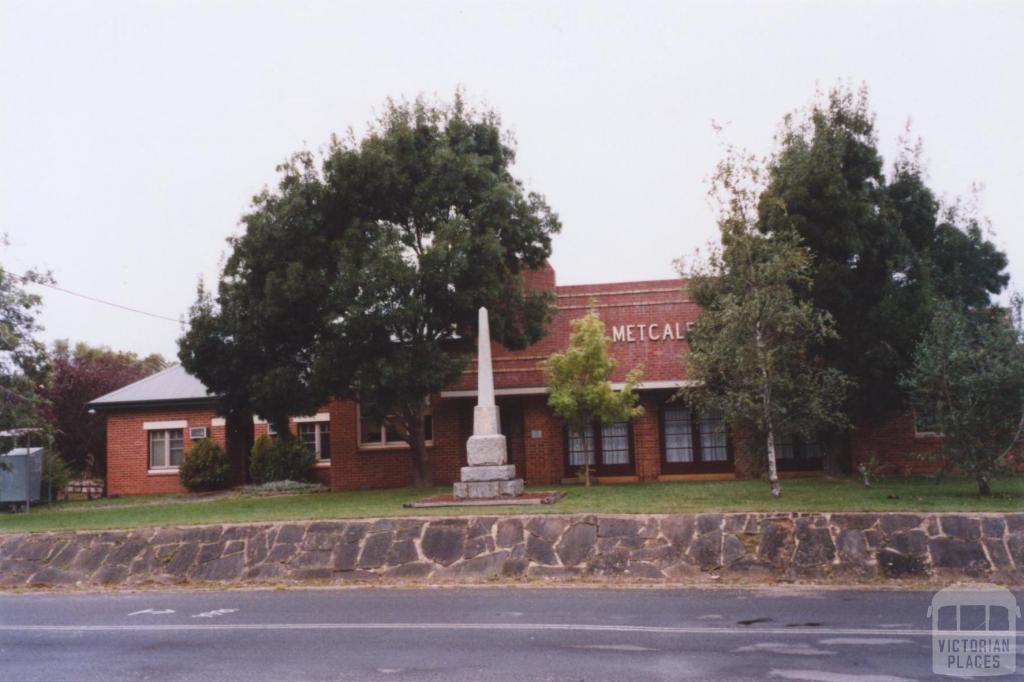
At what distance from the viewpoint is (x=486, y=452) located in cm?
1664

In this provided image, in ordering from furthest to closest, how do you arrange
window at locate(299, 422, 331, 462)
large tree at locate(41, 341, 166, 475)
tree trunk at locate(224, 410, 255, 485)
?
large tree at locate(41, 341, 166, 475)
tree trunk at locate(224, 410, 255, 485)
window at locate(299, 422, 331, 462)

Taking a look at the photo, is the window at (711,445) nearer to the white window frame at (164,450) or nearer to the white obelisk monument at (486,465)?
the white obelisk monument at (486,465)

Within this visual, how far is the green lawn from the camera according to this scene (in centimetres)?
1352

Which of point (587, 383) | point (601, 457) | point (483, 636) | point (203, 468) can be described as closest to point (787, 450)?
point (601, 457)

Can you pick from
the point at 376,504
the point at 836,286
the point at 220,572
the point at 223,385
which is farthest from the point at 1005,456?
the point at 223,385

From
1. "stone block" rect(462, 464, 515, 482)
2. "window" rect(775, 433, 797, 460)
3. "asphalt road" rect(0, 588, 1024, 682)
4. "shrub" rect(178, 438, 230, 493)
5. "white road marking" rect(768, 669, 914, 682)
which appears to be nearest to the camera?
"white road marking" rect(768, 669, 914, 682)

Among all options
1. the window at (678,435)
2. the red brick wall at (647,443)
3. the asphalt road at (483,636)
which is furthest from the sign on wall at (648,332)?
the asphalt road at (483,636)

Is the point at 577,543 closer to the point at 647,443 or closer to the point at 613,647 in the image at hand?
the point at 613,647

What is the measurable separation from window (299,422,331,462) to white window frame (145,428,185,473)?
4.36m

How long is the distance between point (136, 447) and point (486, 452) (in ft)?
58.8

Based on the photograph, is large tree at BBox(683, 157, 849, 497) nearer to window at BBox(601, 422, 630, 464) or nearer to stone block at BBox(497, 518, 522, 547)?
stone block at BBox(497, 518, 522, 547)

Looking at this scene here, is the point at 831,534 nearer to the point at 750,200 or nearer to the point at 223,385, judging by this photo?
the point at 750,200

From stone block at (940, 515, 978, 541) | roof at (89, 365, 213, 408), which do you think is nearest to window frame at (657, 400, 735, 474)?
stone block at (940, 515, 978, 541)

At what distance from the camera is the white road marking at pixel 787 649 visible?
7.27m
